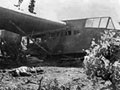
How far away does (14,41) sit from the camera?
14.0 meters

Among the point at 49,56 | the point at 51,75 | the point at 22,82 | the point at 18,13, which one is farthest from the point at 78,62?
the point at 22,82

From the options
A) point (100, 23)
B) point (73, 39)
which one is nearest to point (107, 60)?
point (100, 23)

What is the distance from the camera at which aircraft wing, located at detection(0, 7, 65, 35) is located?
40.9 ft

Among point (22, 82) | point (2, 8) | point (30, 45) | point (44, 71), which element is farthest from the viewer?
point (30, 45)

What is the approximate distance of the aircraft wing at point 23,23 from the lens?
40.9 ft

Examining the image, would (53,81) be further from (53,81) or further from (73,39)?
(73,39)

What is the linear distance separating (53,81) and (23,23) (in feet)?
20.5

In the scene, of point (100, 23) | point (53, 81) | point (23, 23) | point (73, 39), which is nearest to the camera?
point (53, 81)

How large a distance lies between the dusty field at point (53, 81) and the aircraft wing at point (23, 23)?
419 cm

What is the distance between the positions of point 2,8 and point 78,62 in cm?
510

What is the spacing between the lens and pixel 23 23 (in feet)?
44.0

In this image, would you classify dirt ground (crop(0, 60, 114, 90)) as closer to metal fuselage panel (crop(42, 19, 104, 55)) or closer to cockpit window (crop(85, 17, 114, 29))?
metal fuselage panel (crop(42, 19, 104, 55))

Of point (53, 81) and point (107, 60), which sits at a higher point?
point (107, 60)

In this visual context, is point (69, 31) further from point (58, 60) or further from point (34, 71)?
point (34, 71)
